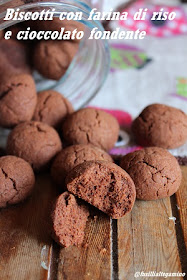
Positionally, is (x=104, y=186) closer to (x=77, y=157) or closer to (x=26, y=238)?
(x=77, y=157)

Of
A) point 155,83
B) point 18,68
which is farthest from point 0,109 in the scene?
point 155,83

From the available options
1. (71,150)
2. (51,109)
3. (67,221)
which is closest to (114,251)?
(67,221)

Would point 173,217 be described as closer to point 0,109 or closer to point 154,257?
point 154,257

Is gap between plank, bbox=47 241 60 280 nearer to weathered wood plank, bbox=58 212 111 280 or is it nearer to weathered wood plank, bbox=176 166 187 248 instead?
weathered wood plank, bbox=58 212 111 280

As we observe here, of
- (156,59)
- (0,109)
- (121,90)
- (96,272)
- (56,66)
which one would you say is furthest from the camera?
→ (156,59)

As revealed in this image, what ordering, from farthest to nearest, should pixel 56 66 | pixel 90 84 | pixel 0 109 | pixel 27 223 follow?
pixel 90 84 < pixel 56 66 < pixel 0 109 < pixel 27 223

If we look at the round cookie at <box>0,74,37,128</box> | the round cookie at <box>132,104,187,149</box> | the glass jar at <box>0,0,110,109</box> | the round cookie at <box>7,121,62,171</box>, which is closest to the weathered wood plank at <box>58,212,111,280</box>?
the round cookie at <box>7,121,62,171</box>
